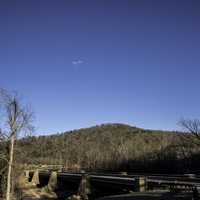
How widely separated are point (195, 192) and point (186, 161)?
64765 millimetres

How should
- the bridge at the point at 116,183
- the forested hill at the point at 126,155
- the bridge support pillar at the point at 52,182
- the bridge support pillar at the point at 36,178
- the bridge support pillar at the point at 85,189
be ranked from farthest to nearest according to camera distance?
the bridge support pillar at the point at 36,178, the forested hill at the point at 126,155, the bridge support pillar at the point at 52,182, the bridge support pillar at the point at 85,189, the bridge at the point at 116,183

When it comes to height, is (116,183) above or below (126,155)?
below

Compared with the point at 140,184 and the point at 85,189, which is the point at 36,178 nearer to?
the point at 85,189

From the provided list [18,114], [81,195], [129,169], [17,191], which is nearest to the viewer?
[18,114]

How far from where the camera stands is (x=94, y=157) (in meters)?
135

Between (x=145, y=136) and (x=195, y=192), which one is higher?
(x=145, y=136)

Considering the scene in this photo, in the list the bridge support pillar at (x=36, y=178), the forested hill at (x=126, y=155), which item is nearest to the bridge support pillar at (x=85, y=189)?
the forested hill at (x=126, y=155)

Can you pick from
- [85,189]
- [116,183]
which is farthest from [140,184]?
[85,189]

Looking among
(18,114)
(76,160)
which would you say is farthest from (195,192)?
(76,160)

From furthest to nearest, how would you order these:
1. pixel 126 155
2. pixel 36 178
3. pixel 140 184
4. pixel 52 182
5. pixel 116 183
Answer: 1. pixel 126 155
2. pixel 36 178
3. pixel 52 182
4. pixel 116 183
5. pixel 140 184

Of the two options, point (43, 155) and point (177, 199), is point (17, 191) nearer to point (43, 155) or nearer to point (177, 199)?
point (177, 199)

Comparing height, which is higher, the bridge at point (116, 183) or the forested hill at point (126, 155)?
the forested hill at point (126, 155)

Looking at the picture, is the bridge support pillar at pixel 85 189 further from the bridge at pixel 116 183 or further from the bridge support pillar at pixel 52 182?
the bridge support pillar at pixel 52 182

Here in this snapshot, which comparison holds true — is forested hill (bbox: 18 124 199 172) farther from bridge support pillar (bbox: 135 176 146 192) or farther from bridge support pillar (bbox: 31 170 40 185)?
bridge support pillar (bbox: 135 176 146 192)
